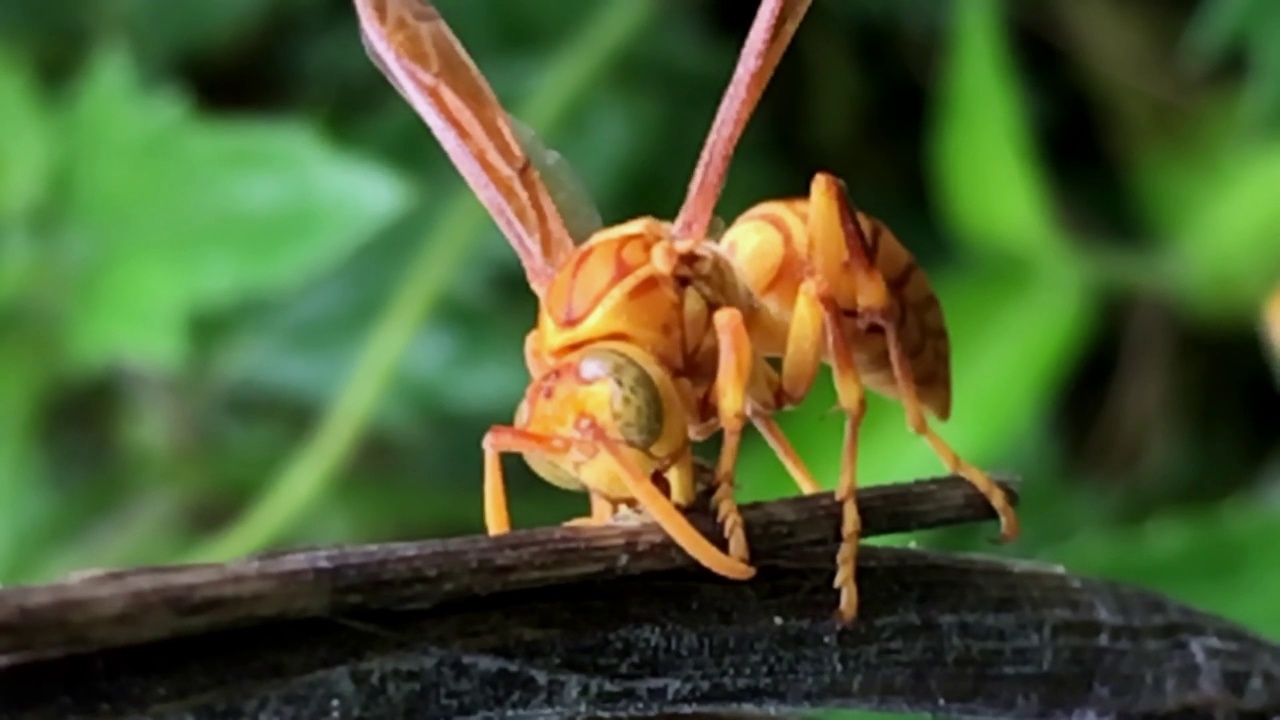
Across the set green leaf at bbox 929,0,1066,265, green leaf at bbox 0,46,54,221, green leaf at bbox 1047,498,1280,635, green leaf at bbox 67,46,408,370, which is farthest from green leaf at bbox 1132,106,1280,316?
green leaf at bbox 0,46,54,221

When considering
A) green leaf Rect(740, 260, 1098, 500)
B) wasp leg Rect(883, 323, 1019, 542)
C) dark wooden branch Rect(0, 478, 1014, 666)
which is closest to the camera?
dark wooden branch Rect(0, 478, 1014, 666)

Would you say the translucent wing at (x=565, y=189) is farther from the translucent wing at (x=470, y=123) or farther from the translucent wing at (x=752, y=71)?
the translucent wing at (x=752, y=71)

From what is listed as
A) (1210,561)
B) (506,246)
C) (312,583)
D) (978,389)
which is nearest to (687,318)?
(312,583)

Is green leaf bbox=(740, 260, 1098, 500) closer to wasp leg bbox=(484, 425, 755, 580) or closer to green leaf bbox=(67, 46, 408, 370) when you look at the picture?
green leaf bbox=(67, 46, 408, 370)

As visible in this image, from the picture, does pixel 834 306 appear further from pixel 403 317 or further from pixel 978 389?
pixel 403 317

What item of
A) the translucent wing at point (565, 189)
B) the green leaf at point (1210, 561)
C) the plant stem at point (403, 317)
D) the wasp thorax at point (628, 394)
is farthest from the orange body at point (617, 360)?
the plant stem at point (403, 317)

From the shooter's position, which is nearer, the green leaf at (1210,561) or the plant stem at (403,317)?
the green leaf at (1210,561)
